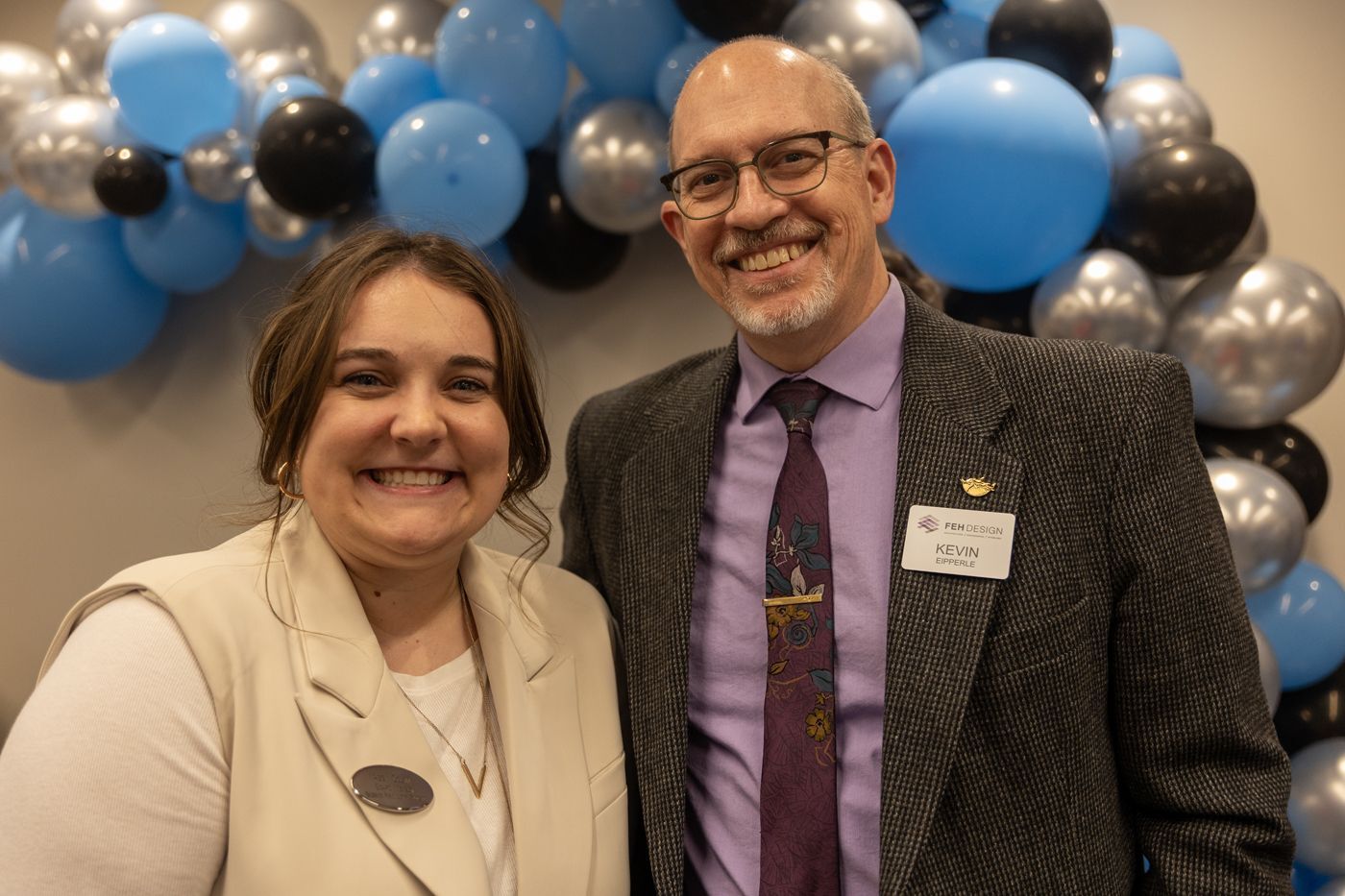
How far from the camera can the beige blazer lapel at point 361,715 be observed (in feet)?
4.55

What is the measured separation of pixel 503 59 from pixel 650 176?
0.52m

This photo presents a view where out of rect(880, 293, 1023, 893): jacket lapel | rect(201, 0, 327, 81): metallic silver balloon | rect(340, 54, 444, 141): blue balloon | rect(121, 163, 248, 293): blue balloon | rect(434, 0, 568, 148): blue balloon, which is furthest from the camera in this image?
rect(201, 0, 327, 81): metallic silver balloon

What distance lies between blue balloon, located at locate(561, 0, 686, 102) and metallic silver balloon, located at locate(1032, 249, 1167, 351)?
1.22 m

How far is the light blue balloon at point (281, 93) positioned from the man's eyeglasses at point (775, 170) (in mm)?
1898

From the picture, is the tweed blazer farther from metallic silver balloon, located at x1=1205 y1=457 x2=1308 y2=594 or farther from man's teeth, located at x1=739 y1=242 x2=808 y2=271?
metallic silver balloon, located at x1=1205 y1=457 x2=1308 y2=594

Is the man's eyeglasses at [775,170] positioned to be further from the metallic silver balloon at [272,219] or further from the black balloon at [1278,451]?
the metallic silver balloon at [272,219]

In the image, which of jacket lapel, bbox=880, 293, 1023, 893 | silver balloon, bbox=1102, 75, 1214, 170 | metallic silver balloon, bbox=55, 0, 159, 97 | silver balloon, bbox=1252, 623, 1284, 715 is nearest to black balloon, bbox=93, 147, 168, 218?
metallic silver balloon, bbox=55, 0, 159, 97

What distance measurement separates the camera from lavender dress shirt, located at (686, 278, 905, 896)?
1.56 meters

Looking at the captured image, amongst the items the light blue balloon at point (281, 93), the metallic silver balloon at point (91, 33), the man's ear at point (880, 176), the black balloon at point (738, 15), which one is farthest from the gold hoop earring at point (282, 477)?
the metallic silver balloon at point (91, 33)

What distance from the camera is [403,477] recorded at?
153 cm

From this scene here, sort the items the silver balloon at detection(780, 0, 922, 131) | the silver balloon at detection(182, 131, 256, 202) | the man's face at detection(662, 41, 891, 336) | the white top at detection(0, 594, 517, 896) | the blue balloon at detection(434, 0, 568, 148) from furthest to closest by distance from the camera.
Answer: the silver balloon at detection(182, 131, 256, 202) < the blue balloon at detection(434, 0, 568, 148) < the silver balloon at detection(780, 0, 922, 131) < the man's face at detection(662, 41, 891, 336) < the white top at detection(0, 594, 517, 896)

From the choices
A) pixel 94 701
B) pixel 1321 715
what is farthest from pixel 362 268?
pixel 1321 715

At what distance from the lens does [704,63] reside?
182 centimetres

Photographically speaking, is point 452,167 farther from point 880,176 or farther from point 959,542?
point 959,542
